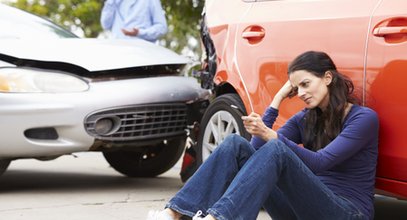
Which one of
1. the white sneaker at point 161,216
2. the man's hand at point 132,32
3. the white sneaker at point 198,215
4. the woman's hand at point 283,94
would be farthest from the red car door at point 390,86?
the man's hand at point 132,32

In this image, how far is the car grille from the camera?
604cm

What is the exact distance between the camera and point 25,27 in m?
6.83

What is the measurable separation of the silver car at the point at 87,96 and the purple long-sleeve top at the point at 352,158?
7.75 feet

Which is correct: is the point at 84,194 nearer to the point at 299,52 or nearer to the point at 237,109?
the point at 237,109

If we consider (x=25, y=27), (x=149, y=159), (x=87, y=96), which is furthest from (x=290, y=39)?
(x=25, y=27)

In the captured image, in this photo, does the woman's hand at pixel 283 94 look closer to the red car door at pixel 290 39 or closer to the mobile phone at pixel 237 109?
the red car door at pixel 290 39

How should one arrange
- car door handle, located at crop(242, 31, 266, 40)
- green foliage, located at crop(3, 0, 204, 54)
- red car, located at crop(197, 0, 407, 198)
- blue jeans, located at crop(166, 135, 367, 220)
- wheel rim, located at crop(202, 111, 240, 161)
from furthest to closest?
green foliage, located at crop(3, 0, 204, 54) < wheel rim, located at crop(202, 111, 240, 161) < car door handle, located at crop(242, 31, 266, 40) < red car, located at crop(197, 0, 407, 198) < blue jeans, located at crop(166, 135, 367, 220)

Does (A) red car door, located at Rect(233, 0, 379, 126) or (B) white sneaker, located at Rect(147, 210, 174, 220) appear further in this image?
(A) red car door, located at Rect(233, 0, 379, 126)

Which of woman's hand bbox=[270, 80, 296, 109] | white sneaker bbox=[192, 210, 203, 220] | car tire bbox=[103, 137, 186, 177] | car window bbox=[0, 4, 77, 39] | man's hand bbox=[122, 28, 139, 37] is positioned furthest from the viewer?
man's hand bbox=[122, 28, 139, 37]

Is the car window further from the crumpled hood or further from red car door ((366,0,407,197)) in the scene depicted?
red car door ((366,0,407,197))

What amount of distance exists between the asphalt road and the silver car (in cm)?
31

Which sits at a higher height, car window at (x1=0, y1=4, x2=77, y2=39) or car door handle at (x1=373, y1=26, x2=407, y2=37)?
car door handle at (x1=373, y1=26, x2=407, y2=37)

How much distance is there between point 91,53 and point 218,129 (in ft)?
4.24

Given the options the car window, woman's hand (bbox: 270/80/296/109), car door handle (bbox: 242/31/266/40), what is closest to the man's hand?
the car window
